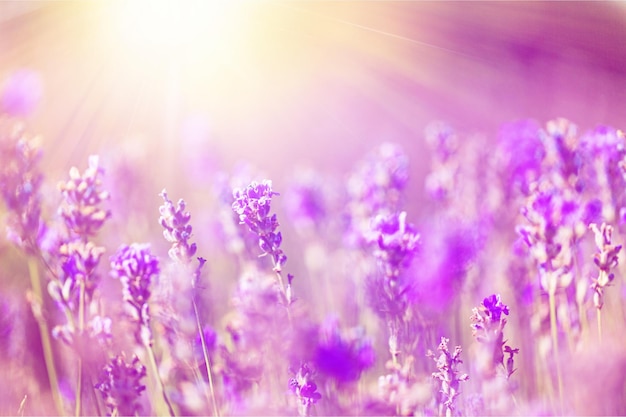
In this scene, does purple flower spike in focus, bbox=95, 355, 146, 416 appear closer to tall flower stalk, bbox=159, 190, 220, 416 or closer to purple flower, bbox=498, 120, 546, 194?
tall flower stalk, bbox=159, 190, 220, 416

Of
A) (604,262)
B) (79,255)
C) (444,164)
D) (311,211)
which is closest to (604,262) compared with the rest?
(604,262)

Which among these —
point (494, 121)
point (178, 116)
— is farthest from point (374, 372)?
point (494, 121)

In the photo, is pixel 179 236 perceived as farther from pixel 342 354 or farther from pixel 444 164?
pixel 444 164

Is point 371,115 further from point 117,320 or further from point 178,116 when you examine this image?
point 117,320

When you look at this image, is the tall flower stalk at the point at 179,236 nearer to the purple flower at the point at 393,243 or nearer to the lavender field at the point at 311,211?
the lavender field at the point at 311,211

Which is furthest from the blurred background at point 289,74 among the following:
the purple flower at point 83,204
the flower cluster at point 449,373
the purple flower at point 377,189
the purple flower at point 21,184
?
the flower cluster at point 449,373

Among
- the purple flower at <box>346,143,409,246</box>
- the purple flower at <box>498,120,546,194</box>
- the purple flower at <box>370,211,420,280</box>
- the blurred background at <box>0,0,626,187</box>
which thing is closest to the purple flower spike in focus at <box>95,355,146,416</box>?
the purple flower at <box>370,211,420,280</box>

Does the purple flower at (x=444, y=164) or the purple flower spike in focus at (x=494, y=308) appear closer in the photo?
the purple flower spike in focus at (x=494, y=308)

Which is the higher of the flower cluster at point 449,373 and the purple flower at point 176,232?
the purple flower at point 176,232
